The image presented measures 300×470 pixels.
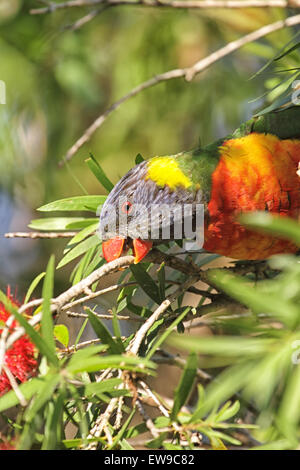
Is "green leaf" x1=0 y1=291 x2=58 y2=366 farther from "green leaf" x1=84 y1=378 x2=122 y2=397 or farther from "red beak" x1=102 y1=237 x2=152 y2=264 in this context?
"red beak" x1=102 y1=237 x2=152 y2=264

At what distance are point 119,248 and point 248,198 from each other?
0.27 m

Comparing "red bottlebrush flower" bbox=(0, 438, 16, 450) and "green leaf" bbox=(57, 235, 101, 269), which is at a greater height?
"green leaf" bbox=(57, 235, 101, 269)

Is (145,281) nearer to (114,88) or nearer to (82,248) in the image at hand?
(82,248)

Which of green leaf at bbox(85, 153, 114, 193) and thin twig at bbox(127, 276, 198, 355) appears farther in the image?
green leaf at bbox(85, 153, 114, 193)

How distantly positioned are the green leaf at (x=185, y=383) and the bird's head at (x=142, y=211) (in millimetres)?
296

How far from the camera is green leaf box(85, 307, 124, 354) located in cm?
66

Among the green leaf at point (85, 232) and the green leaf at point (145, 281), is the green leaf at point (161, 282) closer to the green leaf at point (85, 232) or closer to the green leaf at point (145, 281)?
the green leaf at point (145, 281)

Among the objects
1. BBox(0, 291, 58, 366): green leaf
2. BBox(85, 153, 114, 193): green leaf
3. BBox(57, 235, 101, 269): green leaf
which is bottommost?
BBox(0, 291, 58, 366): green leaf

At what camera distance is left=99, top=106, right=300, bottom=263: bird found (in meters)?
0.95

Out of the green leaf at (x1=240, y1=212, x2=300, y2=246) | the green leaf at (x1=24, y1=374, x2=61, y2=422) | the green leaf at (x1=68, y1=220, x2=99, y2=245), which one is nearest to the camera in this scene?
the green leaf at (x1=240, y1=212, x2=300, y2=246)

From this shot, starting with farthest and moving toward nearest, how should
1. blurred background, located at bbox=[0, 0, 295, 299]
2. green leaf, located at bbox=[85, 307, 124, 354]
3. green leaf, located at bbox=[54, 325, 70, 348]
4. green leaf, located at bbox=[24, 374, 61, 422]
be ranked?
blurred background, located at bbox=[0, 0, 295, 299] < green leaf, located at bbox=[54, 325, 70, 348] < green leaf, located at bbox=[85, 307, 124, 354] < green leaf, located at bbox=[24, 374, 61, 422]

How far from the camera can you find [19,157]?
6.38 feet

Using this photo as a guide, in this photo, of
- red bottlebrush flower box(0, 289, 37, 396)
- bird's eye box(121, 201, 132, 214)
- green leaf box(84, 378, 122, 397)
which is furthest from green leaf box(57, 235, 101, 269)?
green leaf box(84, 378, 122, 397)

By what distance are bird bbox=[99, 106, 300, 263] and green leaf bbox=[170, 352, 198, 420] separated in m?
0.31
